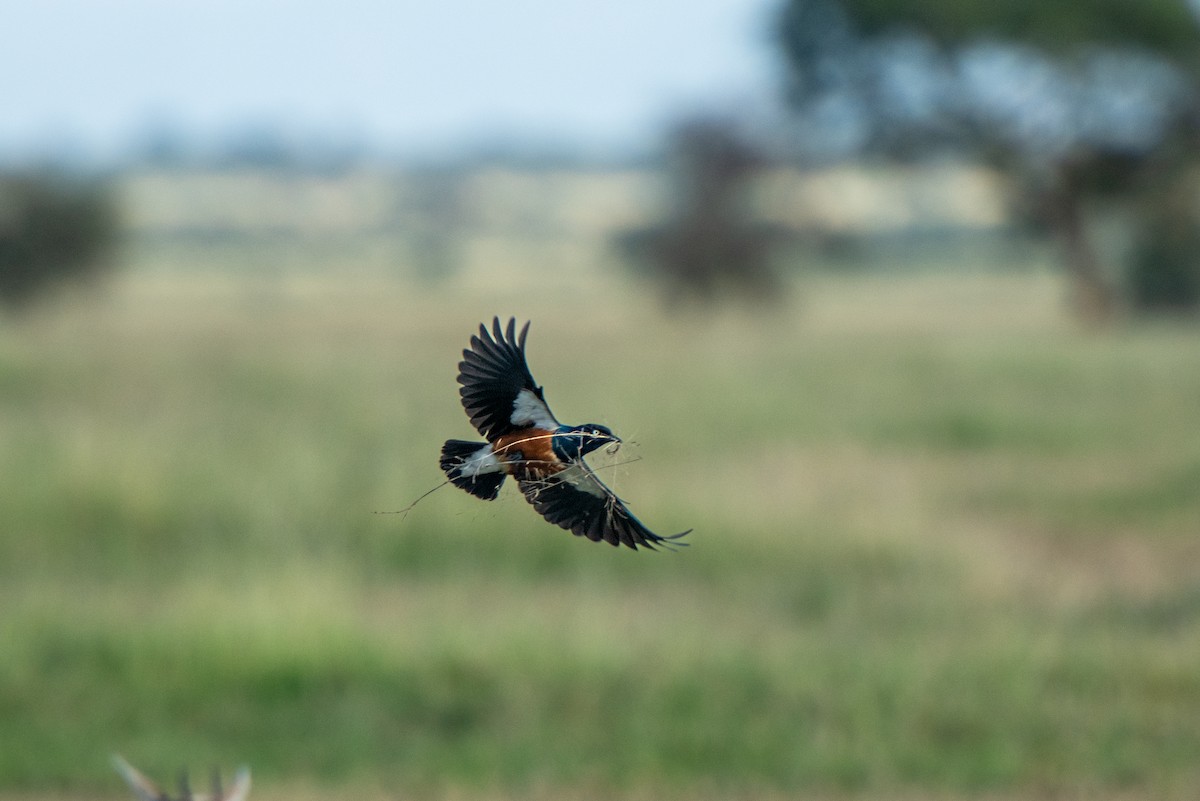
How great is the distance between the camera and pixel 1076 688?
29.3ft

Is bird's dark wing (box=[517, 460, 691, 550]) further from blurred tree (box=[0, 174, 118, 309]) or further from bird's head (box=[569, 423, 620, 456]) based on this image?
blurred tree (box=[0, 174, 118, 309])

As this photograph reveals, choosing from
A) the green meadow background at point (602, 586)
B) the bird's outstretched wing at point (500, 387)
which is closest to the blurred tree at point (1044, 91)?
the green meadow background at point (602, 586)

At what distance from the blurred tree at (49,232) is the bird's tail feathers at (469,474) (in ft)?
113

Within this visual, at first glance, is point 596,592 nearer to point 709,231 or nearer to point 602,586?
point 602,586

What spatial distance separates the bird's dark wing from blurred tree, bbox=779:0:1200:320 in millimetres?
34112

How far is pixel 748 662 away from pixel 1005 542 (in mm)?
5164

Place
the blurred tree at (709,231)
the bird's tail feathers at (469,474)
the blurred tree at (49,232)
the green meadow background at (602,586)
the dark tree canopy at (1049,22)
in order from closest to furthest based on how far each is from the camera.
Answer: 1. the bird's tail feathers at (469,474)
2. the green meadow background at (602,586)
3. the dark tree canopy at (1049,22)
4. the blurred tree at (49,232)
5. the blurred tree at (709,231)

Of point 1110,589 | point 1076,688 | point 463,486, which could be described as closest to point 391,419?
point 1110,589

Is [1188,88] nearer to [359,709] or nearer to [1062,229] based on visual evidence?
[1062,229]

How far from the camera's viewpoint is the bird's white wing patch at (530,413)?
5.13ft

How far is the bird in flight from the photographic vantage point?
5.09 ft

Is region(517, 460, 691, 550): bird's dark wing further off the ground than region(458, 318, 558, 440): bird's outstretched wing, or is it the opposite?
region(458, 318, 558, 440): bird's outstretched wing

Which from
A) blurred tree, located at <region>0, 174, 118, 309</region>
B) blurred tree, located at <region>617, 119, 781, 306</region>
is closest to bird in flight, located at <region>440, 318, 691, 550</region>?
blurred tree, located at <region>0, 174, 118, 309</region>

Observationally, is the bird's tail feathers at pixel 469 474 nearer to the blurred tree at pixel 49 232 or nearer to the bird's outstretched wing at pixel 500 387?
the bird's outstretched wing at pixel 500 387
